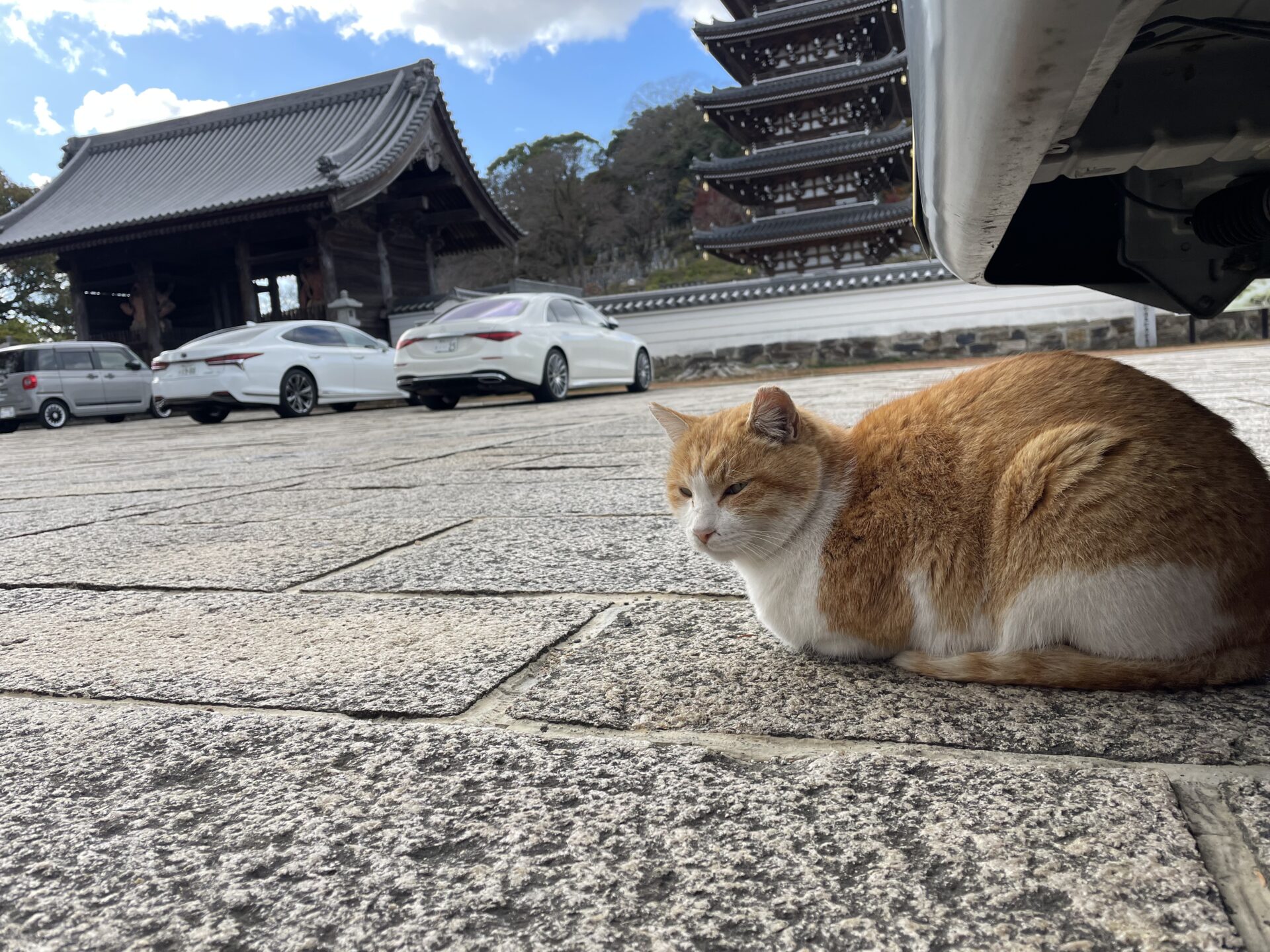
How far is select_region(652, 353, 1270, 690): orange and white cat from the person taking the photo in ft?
3.69

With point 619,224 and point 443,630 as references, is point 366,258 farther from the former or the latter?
point 619,224

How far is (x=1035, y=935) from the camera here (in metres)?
0.67

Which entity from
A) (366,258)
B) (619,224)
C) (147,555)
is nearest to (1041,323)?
(366,258)

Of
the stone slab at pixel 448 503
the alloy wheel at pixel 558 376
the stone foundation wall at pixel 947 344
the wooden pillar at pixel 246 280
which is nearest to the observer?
the stone slab at pixel 448 503

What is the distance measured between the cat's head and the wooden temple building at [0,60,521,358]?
45.4 ft

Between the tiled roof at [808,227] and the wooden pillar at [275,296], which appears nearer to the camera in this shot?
the tiled roof at [808,227]

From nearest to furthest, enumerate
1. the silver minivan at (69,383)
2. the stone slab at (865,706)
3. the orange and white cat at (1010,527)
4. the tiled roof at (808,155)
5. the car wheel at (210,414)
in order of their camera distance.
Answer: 1. the stone slab at (865,706)
2. the orange and white cat at (1010,527)
3. the car wheel at (210,414)
4. the silver minivan at (69,383)
5. the tiled roof at (808,155)

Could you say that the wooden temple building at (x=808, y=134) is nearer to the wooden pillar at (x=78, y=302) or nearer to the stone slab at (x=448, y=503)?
the wooden pillar at (x=78, y=302)

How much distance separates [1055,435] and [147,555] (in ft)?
7.85

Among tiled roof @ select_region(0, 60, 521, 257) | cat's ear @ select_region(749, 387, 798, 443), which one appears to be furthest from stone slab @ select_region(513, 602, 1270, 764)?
tiled roof @ select_region(0, 60, 521, 257)

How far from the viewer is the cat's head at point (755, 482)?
4.62 ft

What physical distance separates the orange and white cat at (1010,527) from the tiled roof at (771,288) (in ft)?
53.3

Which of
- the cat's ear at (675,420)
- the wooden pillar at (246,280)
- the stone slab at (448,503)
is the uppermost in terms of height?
the wooden pillar at (246,280)

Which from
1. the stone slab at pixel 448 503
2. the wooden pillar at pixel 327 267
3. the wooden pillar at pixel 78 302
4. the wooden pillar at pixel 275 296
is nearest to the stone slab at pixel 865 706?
the stone slab at pixel 448 503
